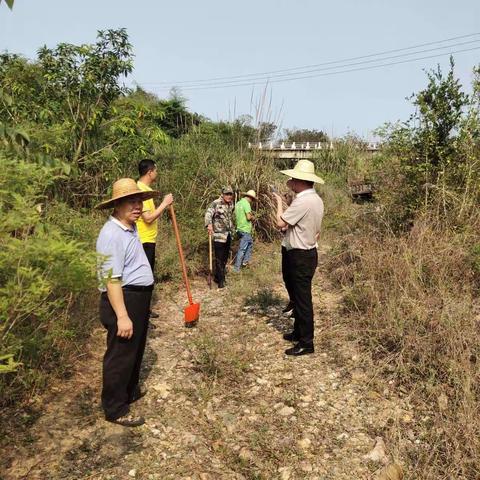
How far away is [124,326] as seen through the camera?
2.61 meters

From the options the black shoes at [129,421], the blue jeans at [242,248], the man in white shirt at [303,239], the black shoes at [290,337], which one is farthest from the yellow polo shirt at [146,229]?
the blue jeans at [242,248]

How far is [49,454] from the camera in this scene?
2.57 m

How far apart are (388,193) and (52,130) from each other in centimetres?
457

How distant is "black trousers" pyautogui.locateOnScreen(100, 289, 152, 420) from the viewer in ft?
8.91

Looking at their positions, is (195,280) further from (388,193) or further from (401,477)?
Result: (401,477)

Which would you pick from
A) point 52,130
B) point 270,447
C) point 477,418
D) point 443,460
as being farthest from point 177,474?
point 52,130

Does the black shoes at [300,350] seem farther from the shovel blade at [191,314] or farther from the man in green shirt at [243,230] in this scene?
the man in green shirt at [243,230]

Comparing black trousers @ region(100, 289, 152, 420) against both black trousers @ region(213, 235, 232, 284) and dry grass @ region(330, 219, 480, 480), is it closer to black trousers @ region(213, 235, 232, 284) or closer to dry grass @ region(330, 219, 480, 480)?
dry grass @ region(330, 219, 480, 480)

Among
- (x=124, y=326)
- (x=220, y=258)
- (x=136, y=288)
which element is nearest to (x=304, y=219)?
(x=136, y=288)

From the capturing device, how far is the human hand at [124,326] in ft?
8.56

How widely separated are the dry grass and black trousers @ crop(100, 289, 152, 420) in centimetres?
193

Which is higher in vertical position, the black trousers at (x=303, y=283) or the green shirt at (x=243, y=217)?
the green shirt at (x=243, y=217)

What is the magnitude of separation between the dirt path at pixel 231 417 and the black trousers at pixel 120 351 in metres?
0.19

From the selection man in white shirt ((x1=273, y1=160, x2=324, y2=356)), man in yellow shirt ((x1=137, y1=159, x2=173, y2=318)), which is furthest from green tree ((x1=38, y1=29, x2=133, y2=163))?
man in white shirt ((x1=273, y1=160, x2=324, y2=356))
